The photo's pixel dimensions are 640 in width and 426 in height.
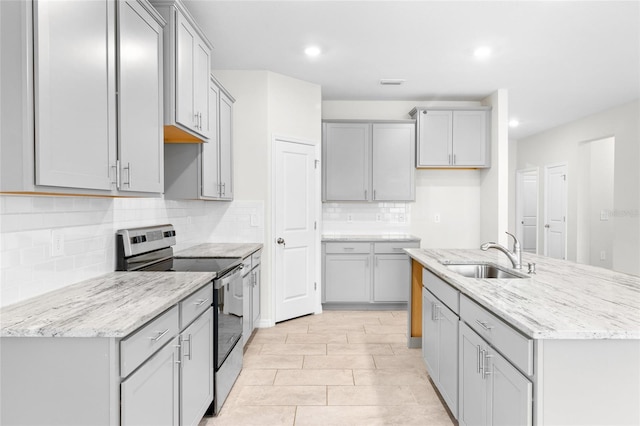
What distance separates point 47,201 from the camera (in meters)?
1.84

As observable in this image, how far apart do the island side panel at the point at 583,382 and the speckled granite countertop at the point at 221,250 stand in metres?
2.35

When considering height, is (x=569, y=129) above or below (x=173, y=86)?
above

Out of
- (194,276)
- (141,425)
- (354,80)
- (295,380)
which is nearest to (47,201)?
(194,276)

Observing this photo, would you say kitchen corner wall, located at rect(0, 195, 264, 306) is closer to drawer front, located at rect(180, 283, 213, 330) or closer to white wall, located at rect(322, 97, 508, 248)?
drawer front, located at rect(180, 283, 213, 330)

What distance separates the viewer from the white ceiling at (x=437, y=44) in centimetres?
292

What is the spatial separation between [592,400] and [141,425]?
1.60 m

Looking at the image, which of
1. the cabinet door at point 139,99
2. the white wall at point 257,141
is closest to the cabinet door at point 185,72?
the cabinet door at point 139,99

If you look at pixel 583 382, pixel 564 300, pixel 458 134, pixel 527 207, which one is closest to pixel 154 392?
pixel 583 382

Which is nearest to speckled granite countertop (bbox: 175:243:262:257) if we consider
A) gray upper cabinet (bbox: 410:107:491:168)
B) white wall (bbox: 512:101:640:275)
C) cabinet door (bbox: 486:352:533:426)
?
cabinet door (bbox: 486:352:533:426)

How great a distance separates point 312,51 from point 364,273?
2.65 metres

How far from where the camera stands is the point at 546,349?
1.31 metres

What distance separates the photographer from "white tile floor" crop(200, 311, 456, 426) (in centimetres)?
241

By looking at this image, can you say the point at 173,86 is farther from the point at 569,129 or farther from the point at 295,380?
the point at 569,129

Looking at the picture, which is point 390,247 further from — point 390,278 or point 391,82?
point 391,82
